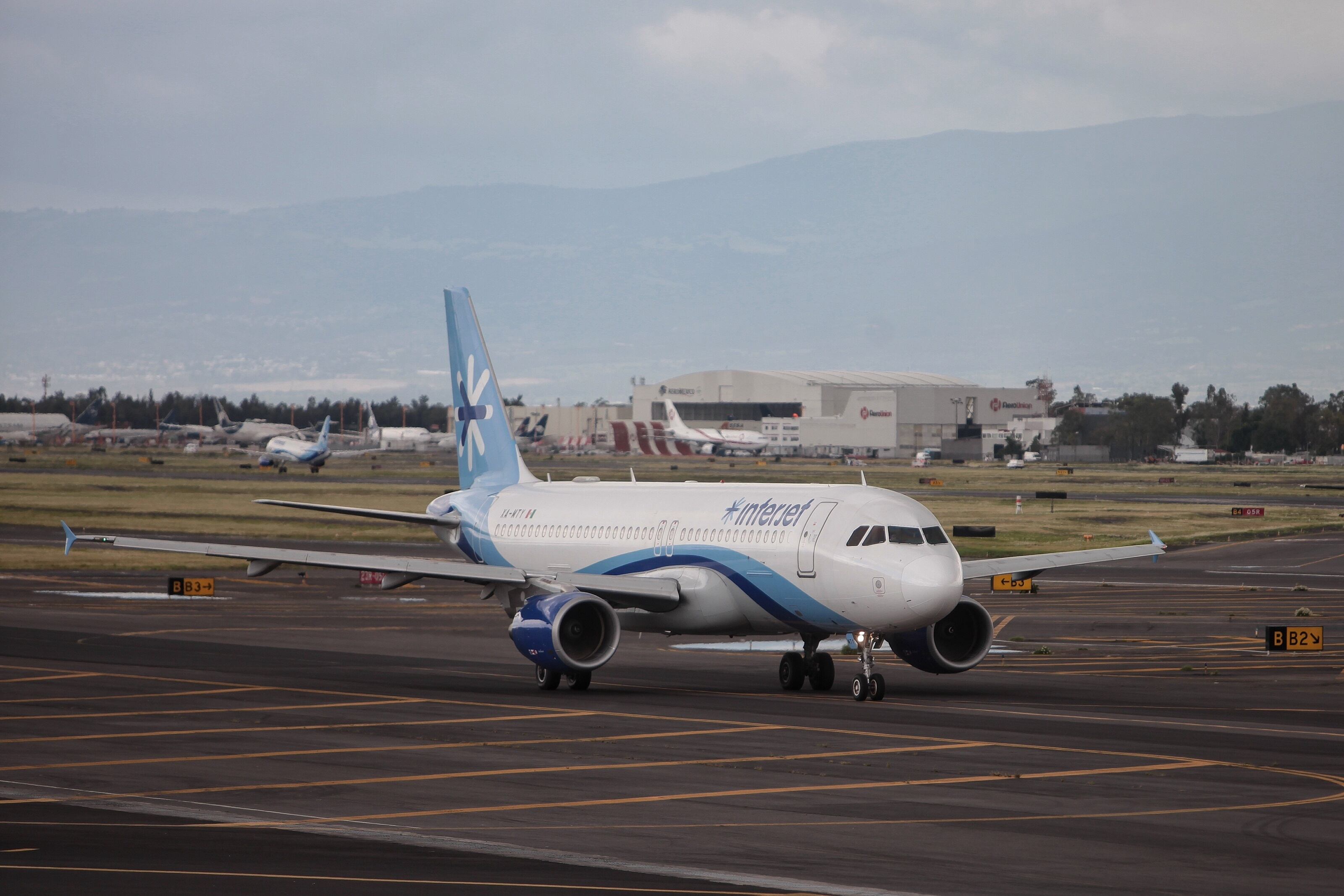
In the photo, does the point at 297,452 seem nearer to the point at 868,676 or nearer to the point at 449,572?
the point at 449,572

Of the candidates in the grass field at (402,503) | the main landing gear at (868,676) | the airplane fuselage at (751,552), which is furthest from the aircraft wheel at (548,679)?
the grass field at (402,503)

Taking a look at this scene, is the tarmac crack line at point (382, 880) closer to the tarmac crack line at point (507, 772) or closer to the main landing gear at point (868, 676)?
the tarmac crack line at point (507, 772)

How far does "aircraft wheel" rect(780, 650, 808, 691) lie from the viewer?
33531 mm

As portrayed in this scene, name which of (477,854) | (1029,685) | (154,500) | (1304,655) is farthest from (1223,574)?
(154,500)

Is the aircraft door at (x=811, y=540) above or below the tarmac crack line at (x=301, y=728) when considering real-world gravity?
above

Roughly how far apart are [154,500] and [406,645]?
67.5 metres

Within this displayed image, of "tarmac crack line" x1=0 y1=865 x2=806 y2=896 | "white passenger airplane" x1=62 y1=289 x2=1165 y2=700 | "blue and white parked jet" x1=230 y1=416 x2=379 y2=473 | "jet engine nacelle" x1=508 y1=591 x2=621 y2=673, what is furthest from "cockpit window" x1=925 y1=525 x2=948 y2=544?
"blue and white parked jet" x1=230 y1=416 x2=379 y2=473

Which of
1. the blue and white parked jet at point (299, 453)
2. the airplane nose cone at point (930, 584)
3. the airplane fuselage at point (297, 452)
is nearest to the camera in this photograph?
→ the airplane nose cone at point (930, 584)

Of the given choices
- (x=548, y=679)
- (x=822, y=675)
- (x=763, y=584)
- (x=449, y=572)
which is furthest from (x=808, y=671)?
(x=449, y=572)

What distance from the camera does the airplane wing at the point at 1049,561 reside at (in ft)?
108

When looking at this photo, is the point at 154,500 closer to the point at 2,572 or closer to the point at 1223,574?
the point at 2,572

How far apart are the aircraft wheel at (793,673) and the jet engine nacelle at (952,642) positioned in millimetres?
1959

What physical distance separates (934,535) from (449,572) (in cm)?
992

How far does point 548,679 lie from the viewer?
32750 millimetres
